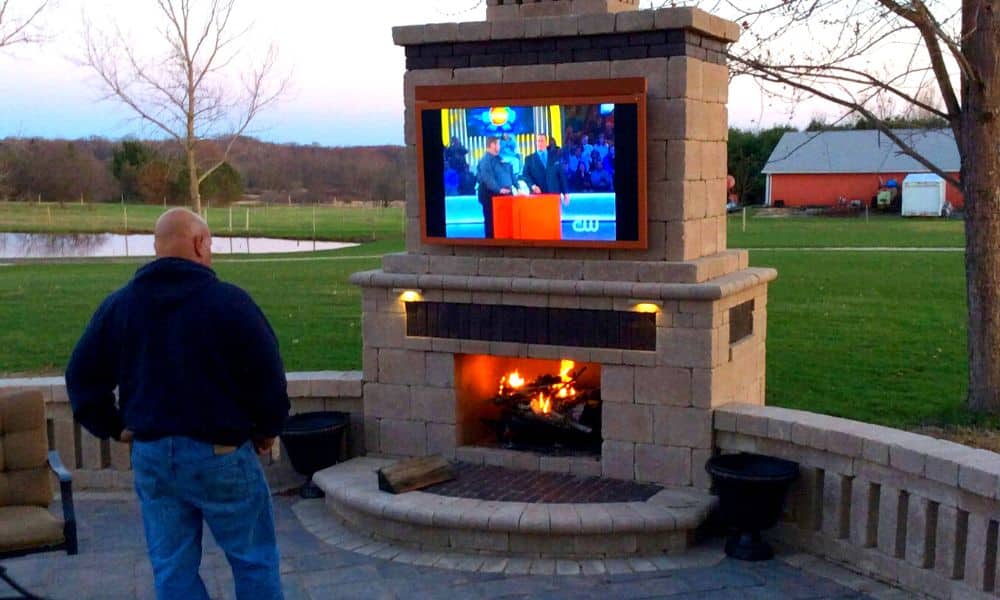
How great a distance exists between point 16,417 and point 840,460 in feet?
15.2

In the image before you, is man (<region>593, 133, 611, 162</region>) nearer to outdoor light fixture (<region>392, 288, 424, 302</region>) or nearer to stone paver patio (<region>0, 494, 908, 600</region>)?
outdoor light fixture (<region>392, 288, 424, 302</region>)

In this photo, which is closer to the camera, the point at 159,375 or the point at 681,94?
the point at 159,375

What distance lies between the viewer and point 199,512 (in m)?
4.14

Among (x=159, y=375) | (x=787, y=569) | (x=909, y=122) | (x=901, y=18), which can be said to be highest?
(x=901, y=18)

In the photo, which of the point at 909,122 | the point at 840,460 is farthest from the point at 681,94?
the point at 909,122

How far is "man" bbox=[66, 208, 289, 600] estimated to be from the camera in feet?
12.9

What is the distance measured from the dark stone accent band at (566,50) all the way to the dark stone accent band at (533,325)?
173 centimetres

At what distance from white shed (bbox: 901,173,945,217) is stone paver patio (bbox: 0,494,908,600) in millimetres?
43930

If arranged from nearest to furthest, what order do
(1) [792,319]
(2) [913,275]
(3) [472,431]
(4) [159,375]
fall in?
(4) [159,375], (3) [472,431], (1) [792,319], (2) [913,275]

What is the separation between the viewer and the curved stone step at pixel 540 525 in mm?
6121

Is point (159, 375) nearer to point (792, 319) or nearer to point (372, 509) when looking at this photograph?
point (372, 509)

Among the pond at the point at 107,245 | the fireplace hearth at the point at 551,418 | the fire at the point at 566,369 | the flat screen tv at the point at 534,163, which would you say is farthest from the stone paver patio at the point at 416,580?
the pond at the point at 107,245

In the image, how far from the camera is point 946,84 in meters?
8.55

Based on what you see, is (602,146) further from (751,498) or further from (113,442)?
(113,442)
